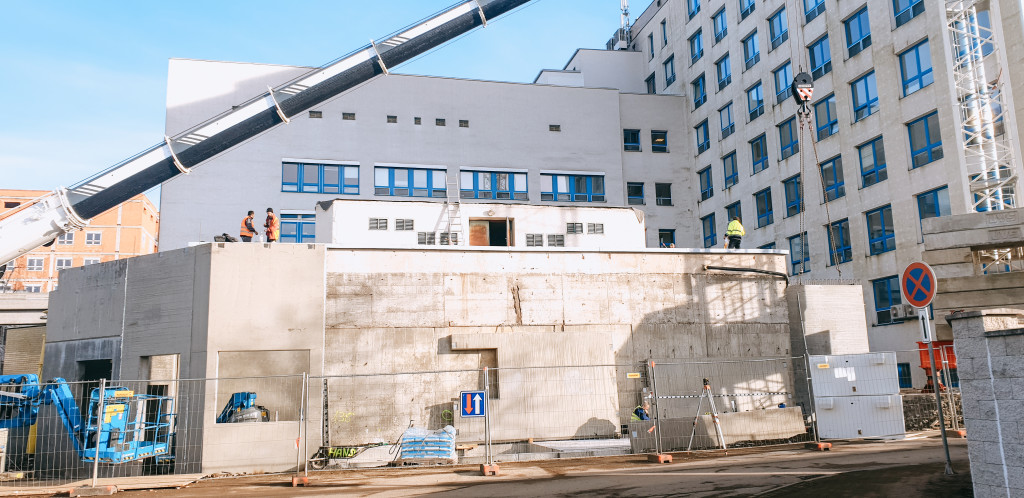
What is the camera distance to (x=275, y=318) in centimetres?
1984

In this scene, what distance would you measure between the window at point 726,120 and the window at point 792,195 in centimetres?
716

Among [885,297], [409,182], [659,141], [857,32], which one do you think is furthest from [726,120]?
[409,182]

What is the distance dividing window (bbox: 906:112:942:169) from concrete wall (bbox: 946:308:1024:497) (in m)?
25.7

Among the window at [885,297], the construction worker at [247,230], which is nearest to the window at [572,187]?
the window at [885,297]

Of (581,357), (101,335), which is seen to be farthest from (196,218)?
(581,357)

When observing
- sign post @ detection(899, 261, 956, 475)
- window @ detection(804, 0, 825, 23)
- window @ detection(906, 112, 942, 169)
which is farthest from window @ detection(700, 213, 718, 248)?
sign post @ detection(899, 261, 956, 475)

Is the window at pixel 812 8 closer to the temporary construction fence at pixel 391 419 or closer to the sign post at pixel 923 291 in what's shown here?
the temporary construction fence at pixel 391 419

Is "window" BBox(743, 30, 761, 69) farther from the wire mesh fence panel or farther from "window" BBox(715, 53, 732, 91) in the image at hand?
the wire mesh fence panel

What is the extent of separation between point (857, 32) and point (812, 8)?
423 cm

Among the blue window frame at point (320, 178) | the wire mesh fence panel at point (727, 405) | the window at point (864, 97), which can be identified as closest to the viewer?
the wire mesh fence panel at point (727, 405)

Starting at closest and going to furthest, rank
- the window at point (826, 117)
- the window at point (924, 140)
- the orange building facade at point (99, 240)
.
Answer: the window at point (924, 140) < the window at point (826, 117) < the orange building facade at point (99, 240)

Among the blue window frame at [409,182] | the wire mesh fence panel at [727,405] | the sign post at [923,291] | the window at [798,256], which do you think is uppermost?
the blue window frame at [409,182]

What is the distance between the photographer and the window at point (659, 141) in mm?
50719

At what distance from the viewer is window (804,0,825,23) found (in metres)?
38.8
